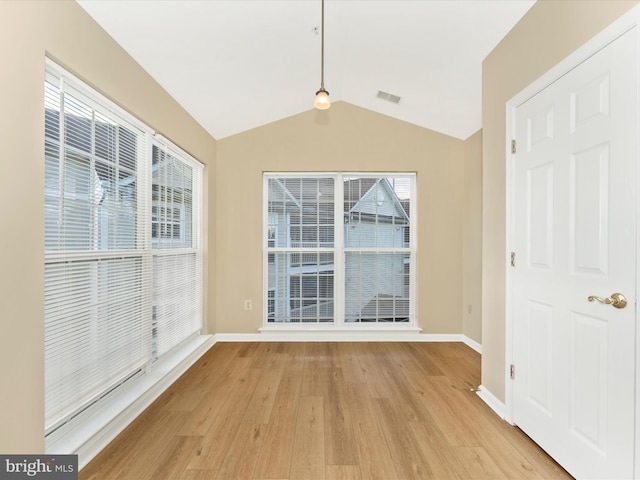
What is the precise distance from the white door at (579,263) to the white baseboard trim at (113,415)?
256 centimetres

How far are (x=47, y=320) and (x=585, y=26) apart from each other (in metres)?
3.07

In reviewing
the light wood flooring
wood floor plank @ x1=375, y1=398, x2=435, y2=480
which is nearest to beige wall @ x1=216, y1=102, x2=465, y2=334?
the light wood flooring

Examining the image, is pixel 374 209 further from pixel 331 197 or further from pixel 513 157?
pixel 513 157

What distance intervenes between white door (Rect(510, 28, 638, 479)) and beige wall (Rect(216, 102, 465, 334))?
6.08ft

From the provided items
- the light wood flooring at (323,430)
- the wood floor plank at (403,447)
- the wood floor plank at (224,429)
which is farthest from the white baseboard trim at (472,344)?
the wood floor plank at (224,429)

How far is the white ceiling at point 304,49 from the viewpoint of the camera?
2098 millimetres

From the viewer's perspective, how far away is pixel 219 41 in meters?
2.38

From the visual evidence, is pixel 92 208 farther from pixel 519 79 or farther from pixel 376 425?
pixel 519 79

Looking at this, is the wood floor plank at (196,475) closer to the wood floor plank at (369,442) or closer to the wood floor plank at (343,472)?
the wood floor plank at (343,472)

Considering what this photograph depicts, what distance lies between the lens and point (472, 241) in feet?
12.4

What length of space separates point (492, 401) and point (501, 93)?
2.25 m

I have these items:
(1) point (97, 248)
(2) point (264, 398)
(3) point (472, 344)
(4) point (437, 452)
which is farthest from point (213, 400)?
(3) point (472, 344)

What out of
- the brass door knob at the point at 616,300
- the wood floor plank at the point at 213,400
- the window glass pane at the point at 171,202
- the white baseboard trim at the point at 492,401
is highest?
the window glass pane at the point at 171,202

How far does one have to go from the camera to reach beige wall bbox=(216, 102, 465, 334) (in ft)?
13.1
